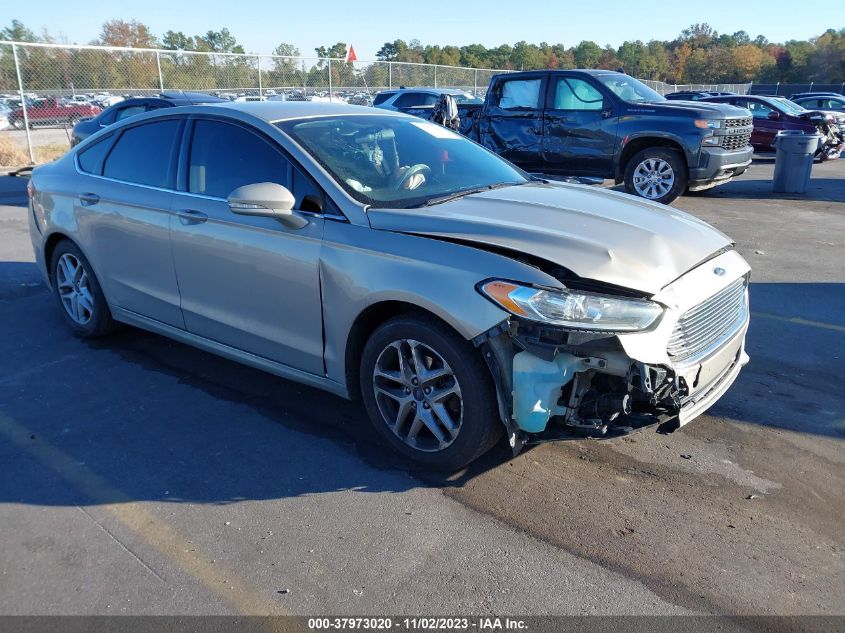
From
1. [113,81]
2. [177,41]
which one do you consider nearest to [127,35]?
[177,41]

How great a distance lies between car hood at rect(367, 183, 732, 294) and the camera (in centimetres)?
314

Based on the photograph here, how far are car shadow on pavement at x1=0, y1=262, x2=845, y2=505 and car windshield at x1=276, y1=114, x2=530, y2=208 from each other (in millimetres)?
1369

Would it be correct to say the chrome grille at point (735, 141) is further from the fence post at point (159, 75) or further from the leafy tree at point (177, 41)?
the leafy tree at point (177, 41)

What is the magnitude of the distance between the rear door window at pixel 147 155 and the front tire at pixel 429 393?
6.68ft

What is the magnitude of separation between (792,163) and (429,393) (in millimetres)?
12267

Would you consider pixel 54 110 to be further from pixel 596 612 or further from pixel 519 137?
pixel 596 612

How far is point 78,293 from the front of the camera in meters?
5.41

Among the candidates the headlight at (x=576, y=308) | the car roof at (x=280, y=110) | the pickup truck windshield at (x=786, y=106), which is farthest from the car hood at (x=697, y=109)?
the headlight at (x=576, y=308)

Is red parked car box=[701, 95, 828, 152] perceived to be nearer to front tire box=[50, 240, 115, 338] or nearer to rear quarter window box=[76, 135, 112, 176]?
rear quarter window box=[76, 135, 112, 176]

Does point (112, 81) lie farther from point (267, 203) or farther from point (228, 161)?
point (267, 203)

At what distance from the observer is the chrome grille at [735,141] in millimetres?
10977

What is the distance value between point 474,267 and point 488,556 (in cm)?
125

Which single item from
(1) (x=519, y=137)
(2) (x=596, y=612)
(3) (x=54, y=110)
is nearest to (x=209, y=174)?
(2) (x=596, y=612)

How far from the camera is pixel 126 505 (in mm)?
3301
